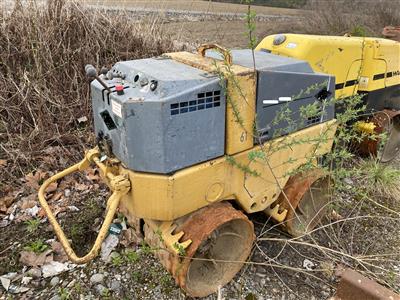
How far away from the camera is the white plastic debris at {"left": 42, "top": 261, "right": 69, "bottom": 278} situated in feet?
7.39

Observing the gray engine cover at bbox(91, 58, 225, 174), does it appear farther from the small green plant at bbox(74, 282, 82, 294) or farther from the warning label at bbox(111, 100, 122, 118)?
the small green plant at bbox(74, 282, 82, 294)

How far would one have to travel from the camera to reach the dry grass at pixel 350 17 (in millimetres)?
9438

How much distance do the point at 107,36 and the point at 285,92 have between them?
2833 mm

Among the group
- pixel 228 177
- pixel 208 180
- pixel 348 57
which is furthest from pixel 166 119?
pixel 348 57

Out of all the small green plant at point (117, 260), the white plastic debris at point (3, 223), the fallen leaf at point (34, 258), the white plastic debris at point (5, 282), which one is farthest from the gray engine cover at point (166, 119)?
the white plastic debris at point (3, 223)

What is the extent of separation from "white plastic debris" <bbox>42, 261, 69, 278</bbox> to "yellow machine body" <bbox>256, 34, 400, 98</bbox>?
2.17m

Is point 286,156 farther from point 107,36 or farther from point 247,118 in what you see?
point 107,36

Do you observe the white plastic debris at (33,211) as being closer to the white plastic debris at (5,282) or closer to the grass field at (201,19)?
the white plastic debris at (5,282)

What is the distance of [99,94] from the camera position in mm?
1961

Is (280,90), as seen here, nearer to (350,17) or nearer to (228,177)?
(228,177)

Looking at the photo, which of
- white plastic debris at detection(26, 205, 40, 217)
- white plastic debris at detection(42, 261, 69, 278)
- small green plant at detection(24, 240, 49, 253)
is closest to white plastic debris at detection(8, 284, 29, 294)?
white plastic debris at detection(42, 261, 69, 278)

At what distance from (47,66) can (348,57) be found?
2978 mm

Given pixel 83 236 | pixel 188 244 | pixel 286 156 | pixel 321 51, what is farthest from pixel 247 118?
pixel 83 236

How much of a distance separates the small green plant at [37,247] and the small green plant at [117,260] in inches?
18.8
